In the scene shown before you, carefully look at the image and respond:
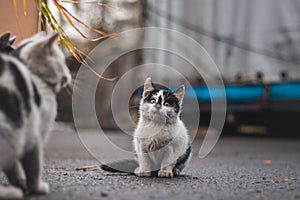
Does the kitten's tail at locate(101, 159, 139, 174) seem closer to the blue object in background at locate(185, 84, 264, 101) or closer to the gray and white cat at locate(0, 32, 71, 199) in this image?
the gray and white cat at locate(0, 32, 71, 199)

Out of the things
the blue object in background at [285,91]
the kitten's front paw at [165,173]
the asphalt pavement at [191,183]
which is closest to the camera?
the asphalt pavement at [191,183]

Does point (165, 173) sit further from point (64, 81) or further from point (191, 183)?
point (64, 81)

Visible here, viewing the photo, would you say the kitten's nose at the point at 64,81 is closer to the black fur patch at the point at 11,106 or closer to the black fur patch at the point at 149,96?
the black fur patch at the point at 11,106

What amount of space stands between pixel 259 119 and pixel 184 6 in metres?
1.92

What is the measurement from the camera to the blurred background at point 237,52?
5277mm

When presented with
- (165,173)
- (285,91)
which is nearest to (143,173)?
(165,173)

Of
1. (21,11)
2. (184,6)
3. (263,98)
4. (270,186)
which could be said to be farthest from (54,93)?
(184,6)

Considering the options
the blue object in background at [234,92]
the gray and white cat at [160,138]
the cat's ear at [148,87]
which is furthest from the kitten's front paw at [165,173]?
the blue object in background at [234,92]

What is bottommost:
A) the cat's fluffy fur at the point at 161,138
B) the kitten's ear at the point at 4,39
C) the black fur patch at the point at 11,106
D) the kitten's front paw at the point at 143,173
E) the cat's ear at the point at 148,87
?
the kitten's front paw at the point at 143,173

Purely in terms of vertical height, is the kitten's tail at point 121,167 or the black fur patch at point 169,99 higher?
the black fur patch at point 169,99

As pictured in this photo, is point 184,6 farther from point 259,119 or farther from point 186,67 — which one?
point 259,119

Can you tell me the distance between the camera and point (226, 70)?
582 centimetres

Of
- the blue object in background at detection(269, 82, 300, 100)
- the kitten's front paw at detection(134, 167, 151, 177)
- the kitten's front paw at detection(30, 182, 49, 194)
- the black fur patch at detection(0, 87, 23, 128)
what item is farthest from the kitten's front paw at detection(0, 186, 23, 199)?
the blue object in background at detection(269, 82, 300, 100)

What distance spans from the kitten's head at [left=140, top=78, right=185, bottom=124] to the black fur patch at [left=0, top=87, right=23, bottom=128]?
37.4 inches
